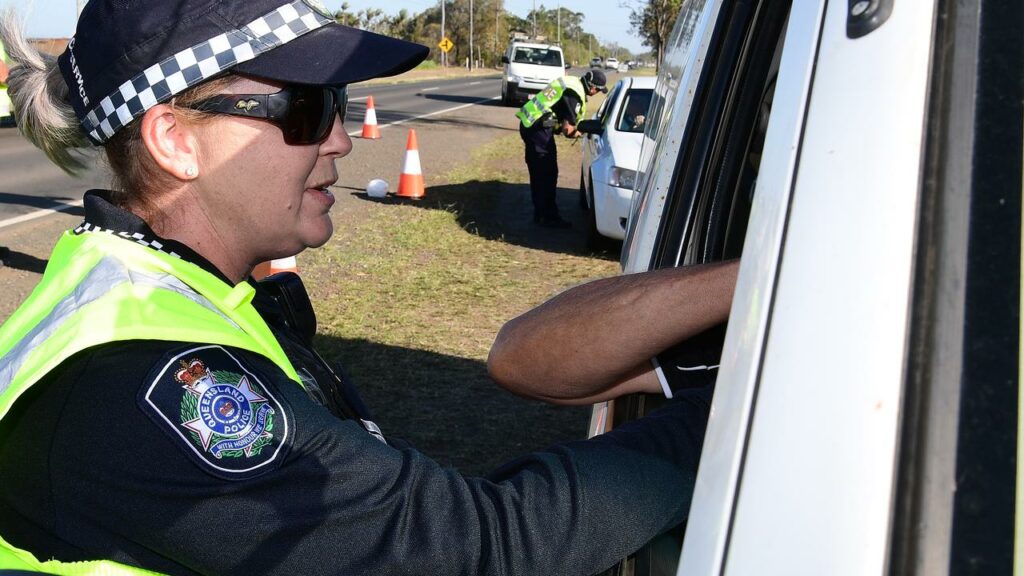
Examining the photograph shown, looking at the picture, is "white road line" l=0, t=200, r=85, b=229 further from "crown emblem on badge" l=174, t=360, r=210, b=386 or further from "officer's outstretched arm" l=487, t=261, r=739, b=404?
"crown emblem on badge" l=174, t=360, r=210, b=386

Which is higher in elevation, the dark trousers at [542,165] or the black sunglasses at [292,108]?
the black sunglasses at [292,108]

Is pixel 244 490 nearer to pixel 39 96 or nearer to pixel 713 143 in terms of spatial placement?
pixel 39 96

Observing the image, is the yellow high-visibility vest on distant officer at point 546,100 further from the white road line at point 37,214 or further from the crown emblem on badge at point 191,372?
the crown emblem on badge at point 191,372

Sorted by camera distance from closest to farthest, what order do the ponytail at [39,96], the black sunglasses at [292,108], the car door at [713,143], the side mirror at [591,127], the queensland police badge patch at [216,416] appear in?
the queensland police badge patch at [216,416], the black sunglasses at [292,108], the ponytail at [39,96], the car door at [713,143], the side mirror at [591,127]

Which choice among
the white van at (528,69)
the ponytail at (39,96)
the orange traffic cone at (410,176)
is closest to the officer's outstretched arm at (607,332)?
the ponytail at (39,96)

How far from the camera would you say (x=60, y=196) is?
34.2 feet

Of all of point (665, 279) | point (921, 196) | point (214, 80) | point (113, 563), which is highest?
point (214, 80)

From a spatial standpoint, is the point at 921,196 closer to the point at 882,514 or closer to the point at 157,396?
the point at 882,514

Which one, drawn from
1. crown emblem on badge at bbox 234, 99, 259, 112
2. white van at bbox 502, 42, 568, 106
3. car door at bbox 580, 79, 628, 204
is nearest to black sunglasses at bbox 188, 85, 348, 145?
crown emblem on badge at bbox 234, 99, 259, 112

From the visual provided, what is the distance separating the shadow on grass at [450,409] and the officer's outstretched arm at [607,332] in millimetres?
2736

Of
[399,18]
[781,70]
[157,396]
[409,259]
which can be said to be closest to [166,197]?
[157,396]

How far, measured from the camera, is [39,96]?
61.8 inches

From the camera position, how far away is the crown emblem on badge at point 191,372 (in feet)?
3.56

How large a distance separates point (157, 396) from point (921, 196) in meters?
0.80
